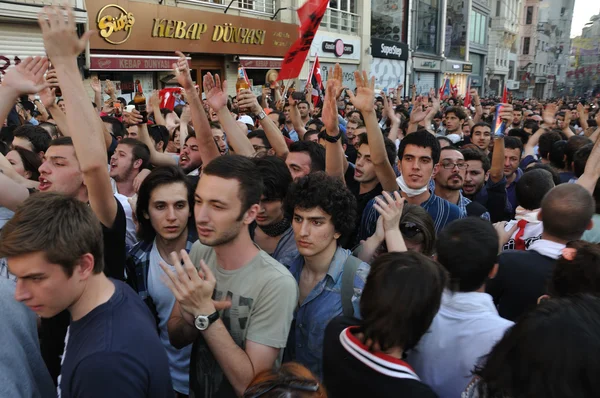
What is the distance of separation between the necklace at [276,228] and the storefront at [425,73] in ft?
106

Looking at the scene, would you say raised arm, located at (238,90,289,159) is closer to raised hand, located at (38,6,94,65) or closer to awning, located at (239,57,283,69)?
raised hand, located at (38,6,94,65)

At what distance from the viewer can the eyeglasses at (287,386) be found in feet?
4.30

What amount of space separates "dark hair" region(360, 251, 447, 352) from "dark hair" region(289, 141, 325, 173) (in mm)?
2092

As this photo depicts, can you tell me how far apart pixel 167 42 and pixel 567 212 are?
14.7m

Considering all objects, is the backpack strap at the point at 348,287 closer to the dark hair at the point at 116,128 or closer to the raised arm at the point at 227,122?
the raised arm at the point at 227,122

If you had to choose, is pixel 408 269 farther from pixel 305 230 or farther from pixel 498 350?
pixel 305 230

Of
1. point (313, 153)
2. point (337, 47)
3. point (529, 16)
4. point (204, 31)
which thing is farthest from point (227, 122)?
point (529, 16)

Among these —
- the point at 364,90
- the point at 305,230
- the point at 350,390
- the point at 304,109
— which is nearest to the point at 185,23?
the point at 304,109

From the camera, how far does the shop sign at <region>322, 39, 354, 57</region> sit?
73.9ft

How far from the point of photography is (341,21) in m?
24.3

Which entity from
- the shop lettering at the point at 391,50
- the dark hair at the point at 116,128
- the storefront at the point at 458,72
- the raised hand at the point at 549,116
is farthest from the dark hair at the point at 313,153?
the storefront at the point at 458,72

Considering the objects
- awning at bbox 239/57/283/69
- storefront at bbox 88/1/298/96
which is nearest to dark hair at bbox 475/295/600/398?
storefront at bbox 88/1/298/96

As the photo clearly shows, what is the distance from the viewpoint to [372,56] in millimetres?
27078

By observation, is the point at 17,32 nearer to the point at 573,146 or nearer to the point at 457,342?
the point at 573,146
